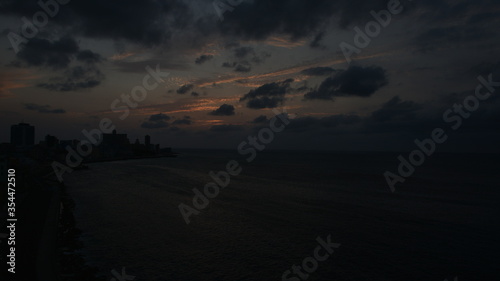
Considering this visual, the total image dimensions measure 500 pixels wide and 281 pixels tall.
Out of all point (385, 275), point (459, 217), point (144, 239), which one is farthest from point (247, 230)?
point (459, 217)

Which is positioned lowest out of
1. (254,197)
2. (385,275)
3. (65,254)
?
(385,275)

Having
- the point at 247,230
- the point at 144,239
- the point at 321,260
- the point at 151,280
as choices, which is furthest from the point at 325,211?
the point at 151,280

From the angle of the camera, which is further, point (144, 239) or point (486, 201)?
point (486, 201)

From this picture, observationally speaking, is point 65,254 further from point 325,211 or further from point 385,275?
point 325,211

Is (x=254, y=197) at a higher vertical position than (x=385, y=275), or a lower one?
higher

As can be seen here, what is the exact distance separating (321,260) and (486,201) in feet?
138

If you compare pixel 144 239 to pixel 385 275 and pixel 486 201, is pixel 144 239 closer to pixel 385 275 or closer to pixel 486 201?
pixel 385 275

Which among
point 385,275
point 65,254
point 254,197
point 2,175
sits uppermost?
point 2,175

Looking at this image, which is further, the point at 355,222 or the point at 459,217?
the point at 459,217

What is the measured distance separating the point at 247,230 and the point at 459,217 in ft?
86.2

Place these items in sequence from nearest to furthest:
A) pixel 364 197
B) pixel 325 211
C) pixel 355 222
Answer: pixel 355 222 < pixel 325 211 < pixel 364 197

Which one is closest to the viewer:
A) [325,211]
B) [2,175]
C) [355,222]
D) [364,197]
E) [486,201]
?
[355,222]

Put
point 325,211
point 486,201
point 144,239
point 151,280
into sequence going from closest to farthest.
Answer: point 151,280, point 144,239, point 325,211, point 486,201

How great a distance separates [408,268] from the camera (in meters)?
22.8
